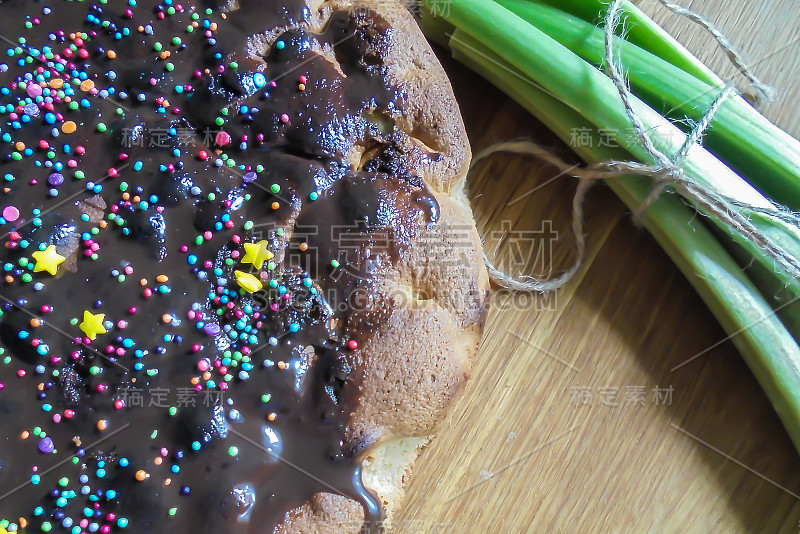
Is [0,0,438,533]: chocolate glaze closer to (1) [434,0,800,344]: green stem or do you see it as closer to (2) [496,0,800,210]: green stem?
(1) [434,0,800,344]: green stem

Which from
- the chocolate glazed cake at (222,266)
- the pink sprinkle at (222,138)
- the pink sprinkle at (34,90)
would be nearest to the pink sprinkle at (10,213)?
the chocolate glazed cake at (222,266)

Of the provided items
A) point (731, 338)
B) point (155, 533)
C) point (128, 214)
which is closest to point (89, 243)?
point (128, 214)

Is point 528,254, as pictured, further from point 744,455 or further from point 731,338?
point 744,455

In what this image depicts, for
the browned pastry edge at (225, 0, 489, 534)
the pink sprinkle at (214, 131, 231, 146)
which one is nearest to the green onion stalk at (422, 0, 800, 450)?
the browned pastry edge at (225, 0, 489, 534)

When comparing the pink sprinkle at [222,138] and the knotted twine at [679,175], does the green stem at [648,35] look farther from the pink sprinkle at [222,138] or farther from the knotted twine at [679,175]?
the pink sprinkle at [222,138]

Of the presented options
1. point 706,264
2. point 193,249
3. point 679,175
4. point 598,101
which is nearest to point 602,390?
point 706,264

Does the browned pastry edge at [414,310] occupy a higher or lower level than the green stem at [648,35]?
lower
